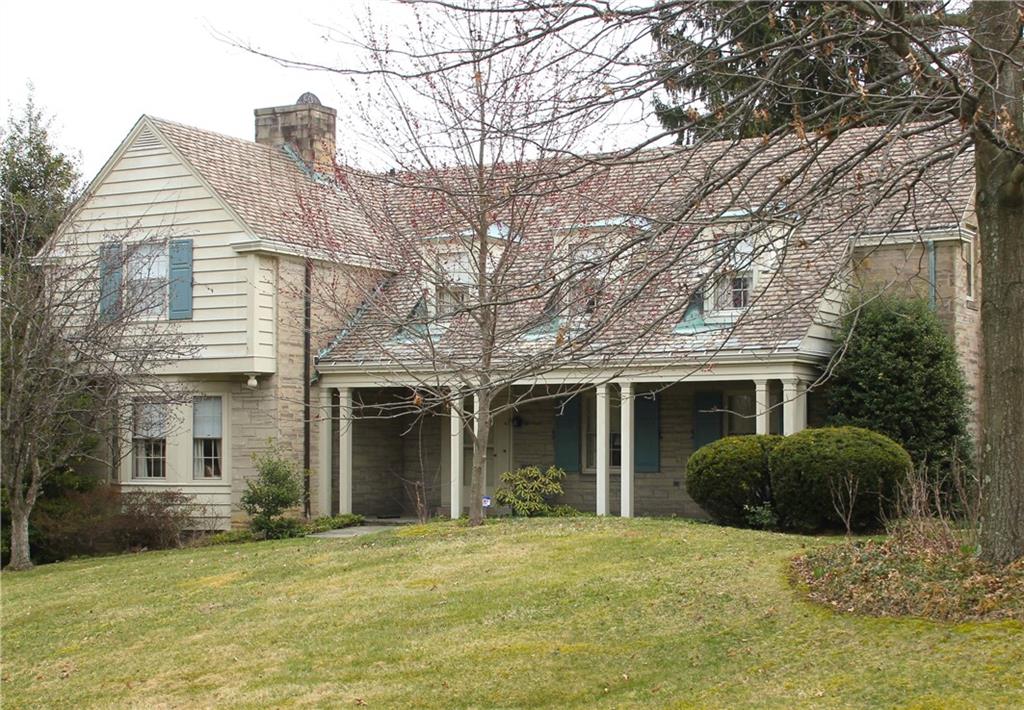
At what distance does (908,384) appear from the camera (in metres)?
19.2

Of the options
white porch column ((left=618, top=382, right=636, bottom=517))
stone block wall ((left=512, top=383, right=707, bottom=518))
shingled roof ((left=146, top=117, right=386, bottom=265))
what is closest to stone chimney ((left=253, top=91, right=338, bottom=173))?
shingled roof ((left=146, top=117, right=386, bottom=265))

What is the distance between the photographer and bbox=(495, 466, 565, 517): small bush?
2153cm

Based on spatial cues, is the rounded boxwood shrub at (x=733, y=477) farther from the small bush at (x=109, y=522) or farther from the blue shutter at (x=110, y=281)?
the blue shutter at (x=110, y=281)

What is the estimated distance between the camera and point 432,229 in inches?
683

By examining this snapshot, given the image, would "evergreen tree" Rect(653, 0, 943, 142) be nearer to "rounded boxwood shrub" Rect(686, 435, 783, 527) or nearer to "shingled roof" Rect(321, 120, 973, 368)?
"shingled roof" Rect(321, 120, 973, 368)

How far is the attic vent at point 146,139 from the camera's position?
22891 mm

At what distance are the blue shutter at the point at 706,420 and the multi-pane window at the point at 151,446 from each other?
9.35 metres

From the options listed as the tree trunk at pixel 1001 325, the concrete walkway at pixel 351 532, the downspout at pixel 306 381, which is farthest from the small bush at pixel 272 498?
the tree trunk at pixel 1001 325

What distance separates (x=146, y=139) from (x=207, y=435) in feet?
18.0

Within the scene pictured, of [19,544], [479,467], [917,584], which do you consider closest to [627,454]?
[479,467]

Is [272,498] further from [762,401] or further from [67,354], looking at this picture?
[762,401]

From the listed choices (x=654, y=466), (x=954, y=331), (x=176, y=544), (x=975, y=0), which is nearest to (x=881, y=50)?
(x=975, y=0)

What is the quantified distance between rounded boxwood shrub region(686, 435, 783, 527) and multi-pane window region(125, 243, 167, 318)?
942 cm

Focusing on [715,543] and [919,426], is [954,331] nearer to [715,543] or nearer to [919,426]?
[919,426]
